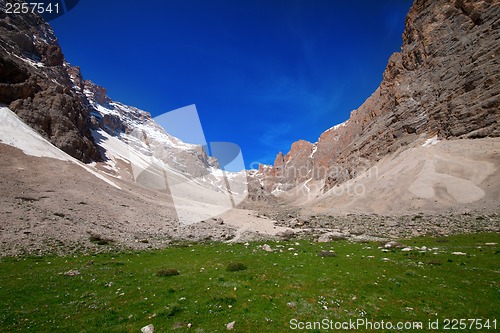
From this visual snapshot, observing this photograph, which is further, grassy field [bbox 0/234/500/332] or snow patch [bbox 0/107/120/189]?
snow patch [bbox 0/107/120/189]

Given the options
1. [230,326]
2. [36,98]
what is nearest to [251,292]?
[230,326]

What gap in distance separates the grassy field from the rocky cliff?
82290mm

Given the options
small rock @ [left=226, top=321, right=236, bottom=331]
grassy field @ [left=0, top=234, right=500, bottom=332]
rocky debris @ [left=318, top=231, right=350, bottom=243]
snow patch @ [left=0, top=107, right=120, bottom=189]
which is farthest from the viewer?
snow patch @ [left=0, top=107, right=120, bottom=189]

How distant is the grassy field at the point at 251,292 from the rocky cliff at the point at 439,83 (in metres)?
82.3

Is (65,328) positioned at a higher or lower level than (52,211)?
lower

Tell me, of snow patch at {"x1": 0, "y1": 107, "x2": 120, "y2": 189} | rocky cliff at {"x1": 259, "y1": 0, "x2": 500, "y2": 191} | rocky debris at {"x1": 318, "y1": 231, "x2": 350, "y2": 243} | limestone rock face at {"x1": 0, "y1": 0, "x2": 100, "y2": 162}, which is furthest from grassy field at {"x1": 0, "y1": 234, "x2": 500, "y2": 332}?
limestone rock face at {"x1": 0, "y1": 0, "x2": 100, "y2": 162}

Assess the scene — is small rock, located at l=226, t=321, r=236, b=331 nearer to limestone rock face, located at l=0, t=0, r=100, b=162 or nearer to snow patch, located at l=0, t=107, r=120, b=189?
snow patch, located at l=0, t=107, r=120, b=189

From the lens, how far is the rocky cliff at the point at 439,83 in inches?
3250

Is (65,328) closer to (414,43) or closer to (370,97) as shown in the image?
(414,43)

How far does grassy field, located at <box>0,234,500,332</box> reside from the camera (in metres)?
12.8

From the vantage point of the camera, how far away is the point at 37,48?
495ft

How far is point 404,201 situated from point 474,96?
47050 millimetres

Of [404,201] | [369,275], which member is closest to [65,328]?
[369,275]

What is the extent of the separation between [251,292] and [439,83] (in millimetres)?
123403
